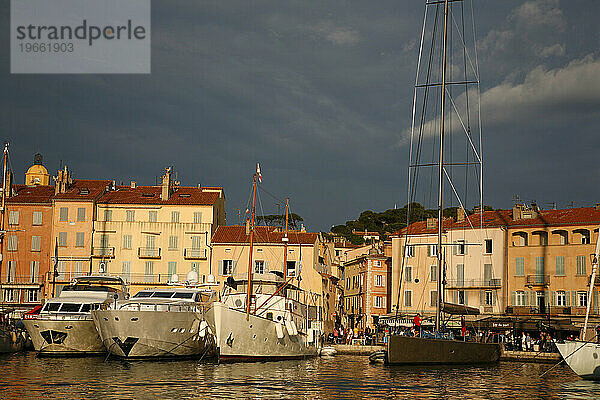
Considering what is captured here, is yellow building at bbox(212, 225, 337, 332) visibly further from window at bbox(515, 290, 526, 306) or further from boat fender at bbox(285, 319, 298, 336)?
boat fender at bbox(285, 319, 298, 336)

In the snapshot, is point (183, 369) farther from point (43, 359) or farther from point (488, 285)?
point (488, 285)

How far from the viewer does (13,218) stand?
2921 inches

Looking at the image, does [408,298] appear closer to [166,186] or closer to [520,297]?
[520,297]

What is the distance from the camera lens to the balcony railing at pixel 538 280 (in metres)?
68.3

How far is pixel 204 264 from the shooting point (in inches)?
2940

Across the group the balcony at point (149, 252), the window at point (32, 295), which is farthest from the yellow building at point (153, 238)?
the window at point (32, 295)

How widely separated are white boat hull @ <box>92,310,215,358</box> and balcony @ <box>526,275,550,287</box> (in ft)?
114

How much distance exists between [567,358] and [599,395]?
182 inches

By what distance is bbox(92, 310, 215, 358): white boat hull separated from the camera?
139 ft

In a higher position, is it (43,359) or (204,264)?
(204,264)

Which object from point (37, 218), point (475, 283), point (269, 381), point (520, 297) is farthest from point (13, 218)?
point (269, 381)

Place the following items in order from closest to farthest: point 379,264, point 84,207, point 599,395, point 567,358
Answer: point 599,395 → point 567,358 → point 84,207 → point 379,264

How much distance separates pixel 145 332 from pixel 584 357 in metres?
22.0

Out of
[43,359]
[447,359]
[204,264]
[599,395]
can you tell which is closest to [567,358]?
[599,395]
